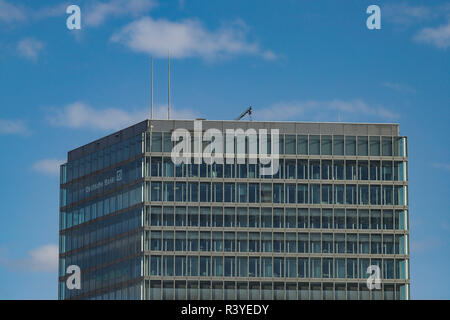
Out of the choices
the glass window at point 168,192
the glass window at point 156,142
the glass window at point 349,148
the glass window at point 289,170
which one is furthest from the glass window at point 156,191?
the glass window at point 349,148

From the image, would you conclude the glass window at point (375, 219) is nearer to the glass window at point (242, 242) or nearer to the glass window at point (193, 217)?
the glass window at point (242, 242)

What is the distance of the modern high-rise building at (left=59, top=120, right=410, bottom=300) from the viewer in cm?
18500

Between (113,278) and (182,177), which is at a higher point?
(182,177)

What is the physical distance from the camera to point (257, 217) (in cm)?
18775

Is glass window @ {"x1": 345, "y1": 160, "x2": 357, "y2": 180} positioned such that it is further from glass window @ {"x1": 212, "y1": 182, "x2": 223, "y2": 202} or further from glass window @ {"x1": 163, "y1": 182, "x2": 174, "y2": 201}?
glass window @ {"x1": 163, "y1": 182, "x2": 174, "y2": 201}

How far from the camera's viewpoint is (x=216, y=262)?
608 ft

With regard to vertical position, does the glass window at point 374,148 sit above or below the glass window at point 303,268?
above

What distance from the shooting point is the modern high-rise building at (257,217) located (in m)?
185

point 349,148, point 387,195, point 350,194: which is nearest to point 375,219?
point 387,195

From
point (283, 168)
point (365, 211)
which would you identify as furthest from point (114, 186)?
point (365, 211)

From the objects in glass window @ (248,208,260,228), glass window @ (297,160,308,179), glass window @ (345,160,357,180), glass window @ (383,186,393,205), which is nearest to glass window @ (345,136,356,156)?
glass window @ (345,160,357,180)

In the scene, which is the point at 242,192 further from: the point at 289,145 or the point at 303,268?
the point at 303,268
